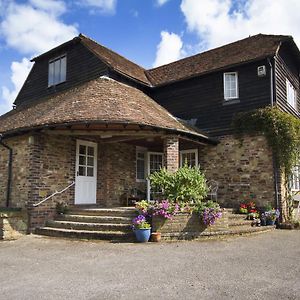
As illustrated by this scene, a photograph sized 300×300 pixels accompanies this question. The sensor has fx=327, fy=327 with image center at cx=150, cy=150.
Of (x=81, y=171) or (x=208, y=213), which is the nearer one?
(x=208, y=213)

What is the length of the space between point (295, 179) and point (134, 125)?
768 centimetres

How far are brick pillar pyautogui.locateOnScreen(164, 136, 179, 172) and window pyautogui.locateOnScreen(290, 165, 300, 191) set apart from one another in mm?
5041

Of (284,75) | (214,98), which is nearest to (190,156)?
(214,98)

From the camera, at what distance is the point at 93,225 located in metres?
9.24

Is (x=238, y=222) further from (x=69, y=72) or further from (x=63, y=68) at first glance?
(x=63, y=68)

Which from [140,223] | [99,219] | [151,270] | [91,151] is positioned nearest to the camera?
[151,270]

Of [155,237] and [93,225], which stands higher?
[93,225]

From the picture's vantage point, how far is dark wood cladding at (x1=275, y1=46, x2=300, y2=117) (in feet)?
42.6

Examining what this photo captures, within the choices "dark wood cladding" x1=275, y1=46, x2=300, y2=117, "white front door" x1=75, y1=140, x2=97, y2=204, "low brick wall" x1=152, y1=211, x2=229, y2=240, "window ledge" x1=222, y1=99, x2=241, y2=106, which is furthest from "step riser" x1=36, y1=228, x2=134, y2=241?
"dark wood cladding" x1=275, y1=46, x2=300, y2=117

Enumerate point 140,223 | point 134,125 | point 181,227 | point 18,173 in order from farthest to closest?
point 18,173 < point 134,125 < point 181,227 < point 140,223

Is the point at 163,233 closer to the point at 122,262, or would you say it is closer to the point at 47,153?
the point at 122,262

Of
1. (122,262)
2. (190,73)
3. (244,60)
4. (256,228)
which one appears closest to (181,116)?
(190,73)

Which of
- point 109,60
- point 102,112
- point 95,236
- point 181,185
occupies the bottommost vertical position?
point 95,236

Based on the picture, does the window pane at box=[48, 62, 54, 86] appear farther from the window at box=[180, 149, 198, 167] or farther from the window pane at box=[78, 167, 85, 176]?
the window at box=[180, 149, 198, 167]
